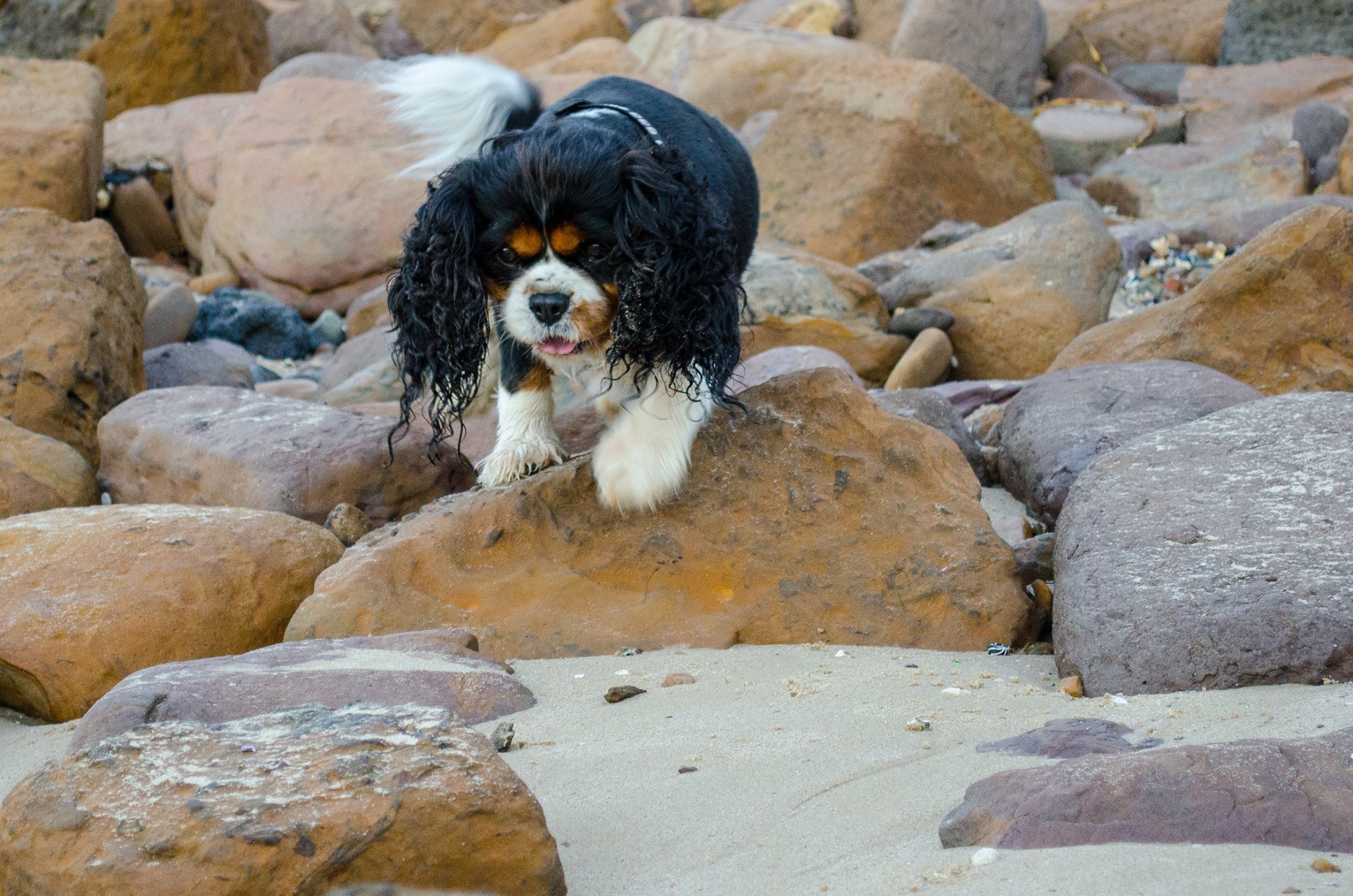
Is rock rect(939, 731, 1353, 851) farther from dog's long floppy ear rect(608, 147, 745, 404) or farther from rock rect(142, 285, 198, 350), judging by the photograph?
rock rect(142, 285, 198, 350)

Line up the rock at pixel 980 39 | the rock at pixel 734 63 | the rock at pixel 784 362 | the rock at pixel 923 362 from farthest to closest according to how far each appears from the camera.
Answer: the rock at pixel 980 39 < the rock at pixel 734 63 < the rock at pixel 923 362 < the rock at pixel 784 362

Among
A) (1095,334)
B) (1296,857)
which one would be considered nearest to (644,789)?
(1296,857)

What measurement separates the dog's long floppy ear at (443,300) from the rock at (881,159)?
18.3 ft

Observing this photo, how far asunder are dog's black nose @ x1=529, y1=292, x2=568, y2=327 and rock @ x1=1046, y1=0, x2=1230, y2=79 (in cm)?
1395

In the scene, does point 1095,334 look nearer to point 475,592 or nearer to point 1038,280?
point 1038,280

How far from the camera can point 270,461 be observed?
15.1ft

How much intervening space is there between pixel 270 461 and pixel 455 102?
1.50 metres

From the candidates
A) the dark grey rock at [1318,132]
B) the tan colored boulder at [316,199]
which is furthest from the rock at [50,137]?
the dark grey rock at [1318,132]

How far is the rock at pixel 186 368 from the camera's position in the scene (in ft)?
22.4

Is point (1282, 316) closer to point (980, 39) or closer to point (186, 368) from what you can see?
point (186, 368)

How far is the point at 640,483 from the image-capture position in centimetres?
368

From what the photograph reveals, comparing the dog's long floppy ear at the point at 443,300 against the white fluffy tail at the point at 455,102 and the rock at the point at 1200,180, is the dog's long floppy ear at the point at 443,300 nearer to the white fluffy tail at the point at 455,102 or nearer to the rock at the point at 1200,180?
the white fluffy tail at the point at 455,102

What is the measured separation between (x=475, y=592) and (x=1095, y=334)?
10.4ft

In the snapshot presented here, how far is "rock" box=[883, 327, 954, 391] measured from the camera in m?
6.62
